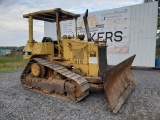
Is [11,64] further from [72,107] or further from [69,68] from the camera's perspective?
[72,107]

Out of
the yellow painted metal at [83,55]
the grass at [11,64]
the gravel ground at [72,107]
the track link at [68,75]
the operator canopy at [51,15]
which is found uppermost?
the operator canopy at [51,15]

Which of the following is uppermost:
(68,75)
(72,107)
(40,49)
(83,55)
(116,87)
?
(40,49)

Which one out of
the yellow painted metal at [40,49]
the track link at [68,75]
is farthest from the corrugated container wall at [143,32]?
the track link at [68,75]

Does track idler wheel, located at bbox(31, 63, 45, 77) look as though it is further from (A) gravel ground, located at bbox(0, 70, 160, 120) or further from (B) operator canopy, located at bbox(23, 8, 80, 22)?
(B) operator canopy, located at bbox(23, 8, 80, 22)

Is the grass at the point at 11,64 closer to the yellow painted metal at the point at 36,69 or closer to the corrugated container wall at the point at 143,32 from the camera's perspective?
the yellow painted metal at the point at 36,69

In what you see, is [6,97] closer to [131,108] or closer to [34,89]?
[34,89]

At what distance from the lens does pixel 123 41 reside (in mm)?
10594

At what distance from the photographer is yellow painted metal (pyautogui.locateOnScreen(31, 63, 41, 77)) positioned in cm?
568

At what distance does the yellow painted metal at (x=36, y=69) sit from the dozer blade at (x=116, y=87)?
2.37m

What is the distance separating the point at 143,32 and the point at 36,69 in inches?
265

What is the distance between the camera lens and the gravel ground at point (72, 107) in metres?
3.92

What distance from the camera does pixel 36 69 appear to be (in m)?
5.75

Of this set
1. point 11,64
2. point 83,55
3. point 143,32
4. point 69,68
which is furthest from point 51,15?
point 11,64

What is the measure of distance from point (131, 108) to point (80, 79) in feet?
4.92
